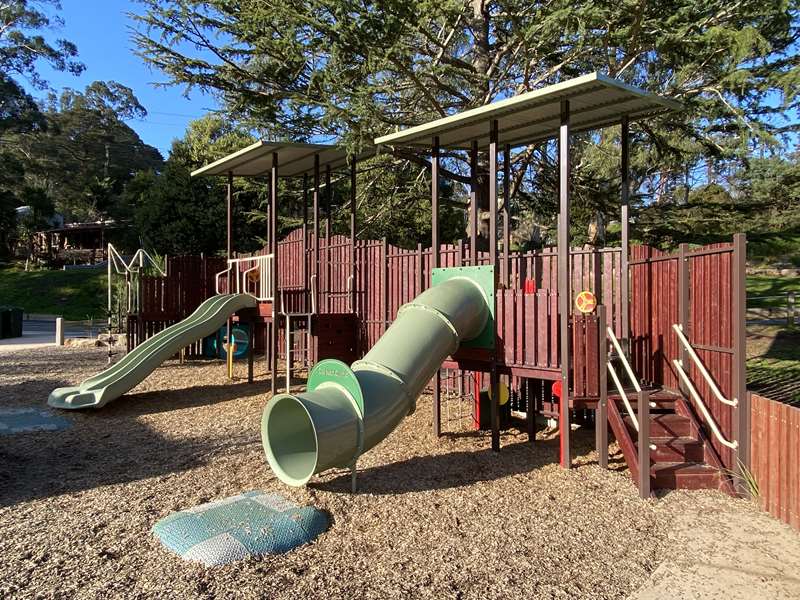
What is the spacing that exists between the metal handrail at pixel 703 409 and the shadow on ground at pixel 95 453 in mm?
5017

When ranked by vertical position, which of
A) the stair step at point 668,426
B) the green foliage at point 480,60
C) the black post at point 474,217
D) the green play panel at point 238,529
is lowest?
the green play panel at point 238,529

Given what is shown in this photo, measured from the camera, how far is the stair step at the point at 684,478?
582cm

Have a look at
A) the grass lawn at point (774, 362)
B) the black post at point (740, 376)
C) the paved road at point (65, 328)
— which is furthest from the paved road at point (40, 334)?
the grass lawn at point (774, 362)

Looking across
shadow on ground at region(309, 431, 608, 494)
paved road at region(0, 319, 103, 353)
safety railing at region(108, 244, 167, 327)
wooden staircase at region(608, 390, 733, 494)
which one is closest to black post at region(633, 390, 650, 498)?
wooden staircase at region(608, 390, 733, 494)

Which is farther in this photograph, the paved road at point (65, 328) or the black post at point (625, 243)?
the paved road at point (65, 328)

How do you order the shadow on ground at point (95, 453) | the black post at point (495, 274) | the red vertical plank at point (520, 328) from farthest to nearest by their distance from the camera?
the black post at point (495, 274) → the red vertical plank at point (520, 328) → the shadow on ground at point (95, 453)

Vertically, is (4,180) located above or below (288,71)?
above

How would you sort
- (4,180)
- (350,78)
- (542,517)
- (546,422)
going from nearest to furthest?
(542,517)
(546,422)
(350,78)
(4,180)

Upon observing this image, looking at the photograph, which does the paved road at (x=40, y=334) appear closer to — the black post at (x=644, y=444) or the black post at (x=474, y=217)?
the black post at (x=474, y=217)

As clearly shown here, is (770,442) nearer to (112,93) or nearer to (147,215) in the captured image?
(147,215)

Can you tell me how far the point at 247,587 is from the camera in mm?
3801

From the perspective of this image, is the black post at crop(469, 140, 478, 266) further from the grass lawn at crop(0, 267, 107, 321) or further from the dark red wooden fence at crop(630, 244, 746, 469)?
the grass lawn at crop(0, 267, 107, 321)

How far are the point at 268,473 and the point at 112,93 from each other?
7433 cm

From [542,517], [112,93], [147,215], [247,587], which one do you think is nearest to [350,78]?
[542,517]
